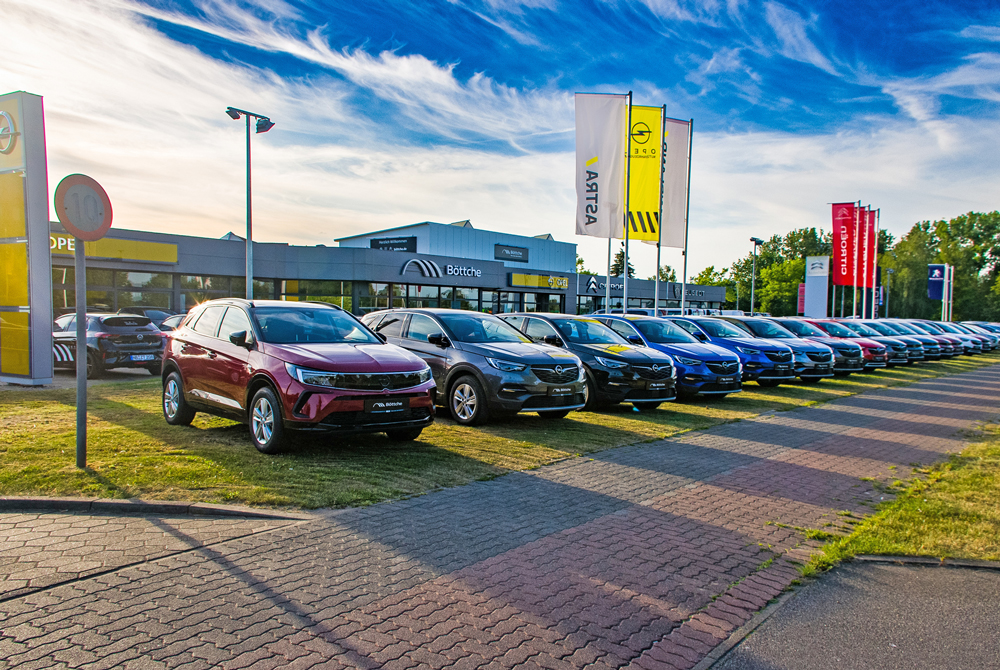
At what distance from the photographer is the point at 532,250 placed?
68125 mm

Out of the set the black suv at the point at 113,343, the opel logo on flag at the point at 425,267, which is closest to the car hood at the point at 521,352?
the black suv at the point at 113,343

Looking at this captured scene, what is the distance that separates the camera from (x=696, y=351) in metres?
13.4

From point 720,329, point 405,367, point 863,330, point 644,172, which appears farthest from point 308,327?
point 863,330

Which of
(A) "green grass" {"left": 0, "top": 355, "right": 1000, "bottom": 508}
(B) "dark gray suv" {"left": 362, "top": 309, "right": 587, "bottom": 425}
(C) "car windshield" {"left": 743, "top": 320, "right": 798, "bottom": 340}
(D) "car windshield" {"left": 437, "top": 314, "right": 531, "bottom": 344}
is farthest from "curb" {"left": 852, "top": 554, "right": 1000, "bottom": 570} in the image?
(C) "car windshield" {"left": 743, "top": 320, "right": 798, "bottom": 340}

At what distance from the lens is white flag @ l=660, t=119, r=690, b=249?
2328cm

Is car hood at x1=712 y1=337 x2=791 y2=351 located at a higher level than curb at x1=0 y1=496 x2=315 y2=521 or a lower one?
higher

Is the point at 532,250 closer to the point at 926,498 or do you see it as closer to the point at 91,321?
the point at 91,321

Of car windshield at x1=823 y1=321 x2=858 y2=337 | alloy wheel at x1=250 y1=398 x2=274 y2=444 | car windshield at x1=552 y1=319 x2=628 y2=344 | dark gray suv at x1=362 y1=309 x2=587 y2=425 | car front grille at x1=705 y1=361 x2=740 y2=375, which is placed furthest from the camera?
car windshield at x1=823 y1=321 x2=858 y2=337

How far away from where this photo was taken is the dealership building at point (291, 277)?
29.3 m

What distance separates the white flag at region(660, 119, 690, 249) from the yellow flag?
5.56ft

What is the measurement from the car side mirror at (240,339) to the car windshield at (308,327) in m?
0.20

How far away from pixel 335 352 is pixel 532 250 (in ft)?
202

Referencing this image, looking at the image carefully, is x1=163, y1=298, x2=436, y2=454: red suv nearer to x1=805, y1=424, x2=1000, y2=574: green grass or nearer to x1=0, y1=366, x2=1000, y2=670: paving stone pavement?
x1=0, y1=366, x2=1000, y2=670: paving stone pavement

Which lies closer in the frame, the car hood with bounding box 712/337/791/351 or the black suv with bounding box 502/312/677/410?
the black suv with bounding box 502/312/677/410
